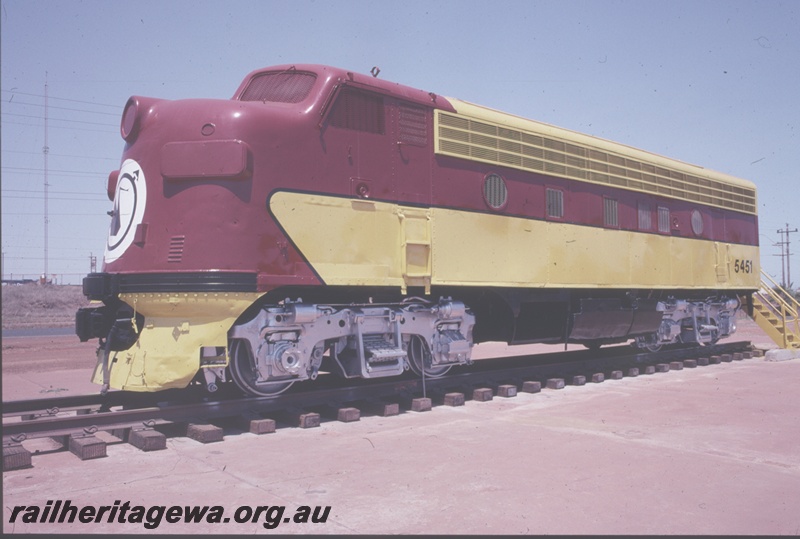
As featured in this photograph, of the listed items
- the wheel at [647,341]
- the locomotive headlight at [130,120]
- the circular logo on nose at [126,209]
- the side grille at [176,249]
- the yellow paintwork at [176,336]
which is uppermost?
the locomotive headlight at [130,120]

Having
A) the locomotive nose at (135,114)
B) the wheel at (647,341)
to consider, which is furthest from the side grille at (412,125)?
the wheel at (647,341)

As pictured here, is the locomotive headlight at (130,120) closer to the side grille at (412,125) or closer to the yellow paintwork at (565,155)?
the side grille at (412,125)

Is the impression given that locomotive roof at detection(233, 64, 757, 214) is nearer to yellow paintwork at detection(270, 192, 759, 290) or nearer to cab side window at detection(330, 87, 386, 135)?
cab side window at detection(330, 87, 386, 135)

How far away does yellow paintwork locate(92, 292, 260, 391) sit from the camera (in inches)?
274

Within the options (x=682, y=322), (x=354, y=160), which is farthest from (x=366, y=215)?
(x=682, y=322)

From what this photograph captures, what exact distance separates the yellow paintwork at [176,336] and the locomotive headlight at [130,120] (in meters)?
1.92

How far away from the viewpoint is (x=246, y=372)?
307 inches

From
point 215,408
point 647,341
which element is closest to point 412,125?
point 215,408

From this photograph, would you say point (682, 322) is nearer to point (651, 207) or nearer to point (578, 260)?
point (651, 207)

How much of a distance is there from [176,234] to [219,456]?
2404mm

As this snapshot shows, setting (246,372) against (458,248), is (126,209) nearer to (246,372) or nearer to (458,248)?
(246,372)

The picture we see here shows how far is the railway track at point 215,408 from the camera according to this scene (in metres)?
6.40

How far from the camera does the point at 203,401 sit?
776 cm

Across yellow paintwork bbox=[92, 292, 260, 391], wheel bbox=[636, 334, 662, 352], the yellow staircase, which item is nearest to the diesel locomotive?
yellow paintwork bbox=[92, 292, 260, 391]
